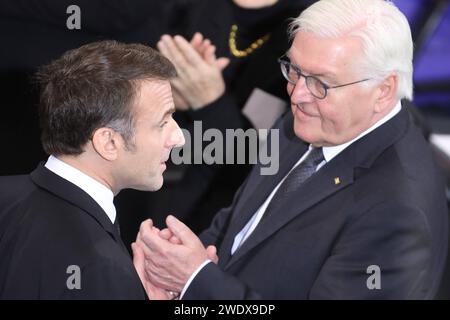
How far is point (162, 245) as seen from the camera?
185 cm

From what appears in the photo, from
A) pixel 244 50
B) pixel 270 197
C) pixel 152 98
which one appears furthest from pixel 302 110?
pixel 244 50

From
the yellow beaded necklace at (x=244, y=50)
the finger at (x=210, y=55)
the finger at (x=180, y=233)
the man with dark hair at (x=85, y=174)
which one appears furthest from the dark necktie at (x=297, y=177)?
the yellow beaded necklace at (x=244, y=50)

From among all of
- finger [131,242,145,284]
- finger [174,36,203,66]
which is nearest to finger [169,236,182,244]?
finger [131,242,145,284]

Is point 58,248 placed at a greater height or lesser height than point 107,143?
lesser

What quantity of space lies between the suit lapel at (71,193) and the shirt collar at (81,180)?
0.05ft

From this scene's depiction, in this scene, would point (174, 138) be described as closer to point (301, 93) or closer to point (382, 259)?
point (301, 93)

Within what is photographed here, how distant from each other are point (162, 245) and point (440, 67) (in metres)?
4.39

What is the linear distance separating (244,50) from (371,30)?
0.76 meters

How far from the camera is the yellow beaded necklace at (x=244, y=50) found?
99.2 inches

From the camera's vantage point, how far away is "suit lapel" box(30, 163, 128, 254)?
166cm

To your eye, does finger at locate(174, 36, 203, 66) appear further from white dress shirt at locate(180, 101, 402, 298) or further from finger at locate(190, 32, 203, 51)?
white dress shirt at locate(180, 101, 402, 298)

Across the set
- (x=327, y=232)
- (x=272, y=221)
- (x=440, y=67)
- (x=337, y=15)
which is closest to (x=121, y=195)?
(x=272, y=221)

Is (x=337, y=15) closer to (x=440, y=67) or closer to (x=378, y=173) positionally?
(x=378, y=173)

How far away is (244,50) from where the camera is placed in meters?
2.55
